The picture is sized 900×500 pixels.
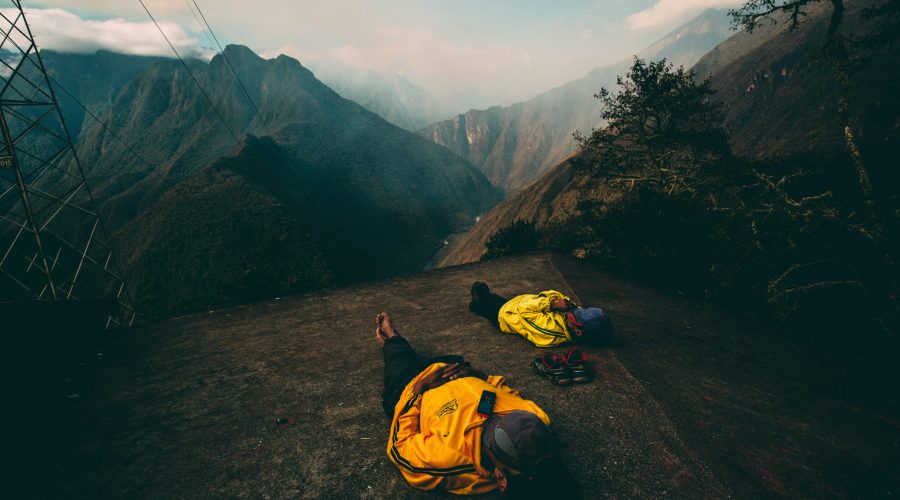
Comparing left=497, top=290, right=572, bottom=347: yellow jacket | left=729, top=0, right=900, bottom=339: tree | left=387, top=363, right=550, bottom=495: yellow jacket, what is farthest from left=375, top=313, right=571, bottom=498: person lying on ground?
left=729, top=0, right=900, bottom=339: tree

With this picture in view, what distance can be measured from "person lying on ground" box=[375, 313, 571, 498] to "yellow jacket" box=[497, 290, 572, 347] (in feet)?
5.85

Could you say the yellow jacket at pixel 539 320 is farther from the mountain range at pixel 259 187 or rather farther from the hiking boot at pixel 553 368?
the mountain range at pixel 259 187

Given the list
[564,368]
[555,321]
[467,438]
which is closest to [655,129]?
[555,321]

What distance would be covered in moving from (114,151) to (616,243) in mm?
146267

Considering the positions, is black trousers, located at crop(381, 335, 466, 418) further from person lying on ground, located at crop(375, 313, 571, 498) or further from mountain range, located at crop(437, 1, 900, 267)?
mountain range, located at crop(437, 1, 900, 267)

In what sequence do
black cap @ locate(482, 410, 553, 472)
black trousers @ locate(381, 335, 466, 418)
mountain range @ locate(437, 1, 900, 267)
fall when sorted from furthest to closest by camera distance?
mountain range @ locate(437, 1, 900, 267)
black trousers @ locate(381, 335, 466, 418)
black cap @ locate(482, 410, 553, 472)

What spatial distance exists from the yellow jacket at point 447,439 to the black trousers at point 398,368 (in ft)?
1.52

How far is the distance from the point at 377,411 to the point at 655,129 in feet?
50.5

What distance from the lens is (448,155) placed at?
133 metres

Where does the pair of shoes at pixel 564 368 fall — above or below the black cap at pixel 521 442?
below

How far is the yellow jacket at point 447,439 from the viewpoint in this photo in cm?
287

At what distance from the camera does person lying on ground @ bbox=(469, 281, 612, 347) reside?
201 inches

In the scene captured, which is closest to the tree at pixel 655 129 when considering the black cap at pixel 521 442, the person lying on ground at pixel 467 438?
the person lying on ground at pixel 467 438

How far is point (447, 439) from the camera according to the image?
288 cm
